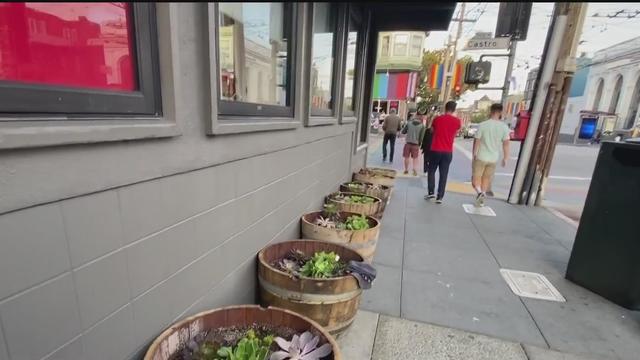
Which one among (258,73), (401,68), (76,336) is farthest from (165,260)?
(401,68)

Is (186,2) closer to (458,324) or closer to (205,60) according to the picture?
(205,60)

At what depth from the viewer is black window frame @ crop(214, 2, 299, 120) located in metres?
1.57

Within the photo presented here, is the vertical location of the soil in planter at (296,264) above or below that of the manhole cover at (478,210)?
above

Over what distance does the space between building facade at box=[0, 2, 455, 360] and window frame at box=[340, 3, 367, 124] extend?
1.93 meters

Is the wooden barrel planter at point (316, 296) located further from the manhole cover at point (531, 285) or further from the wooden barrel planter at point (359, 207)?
the manhole cover at point (531, 285)

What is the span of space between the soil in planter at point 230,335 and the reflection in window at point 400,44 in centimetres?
2684

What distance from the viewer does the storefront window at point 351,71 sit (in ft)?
14.7

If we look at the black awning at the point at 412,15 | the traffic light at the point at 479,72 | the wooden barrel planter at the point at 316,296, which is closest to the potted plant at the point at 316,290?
the wooden barrel planter at the point at 316,296

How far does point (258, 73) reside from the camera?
7.21 feet

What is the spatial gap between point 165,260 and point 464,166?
1107cm

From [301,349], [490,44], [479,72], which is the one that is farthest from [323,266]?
[490,44]

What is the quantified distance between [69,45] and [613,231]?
3.80 meters

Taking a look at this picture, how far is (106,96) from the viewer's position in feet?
3.39

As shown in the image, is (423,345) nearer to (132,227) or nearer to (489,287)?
(489,287)
